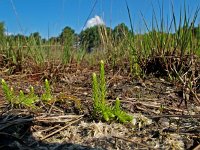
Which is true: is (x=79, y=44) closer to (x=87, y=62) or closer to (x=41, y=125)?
(x=87, y=62)

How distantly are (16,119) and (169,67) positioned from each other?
5.61 feet

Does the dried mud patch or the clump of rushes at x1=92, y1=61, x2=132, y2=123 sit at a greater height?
the clump of rushes at x1=92, y1=61, x2=132, y2=123

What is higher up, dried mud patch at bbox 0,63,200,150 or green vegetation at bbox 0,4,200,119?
green vegetation at bbox 0,4,200,119

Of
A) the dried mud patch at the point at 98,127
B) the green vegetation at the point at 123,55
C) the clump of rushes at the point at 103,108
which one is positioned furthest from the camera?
the green vegetation at the point at 123,55

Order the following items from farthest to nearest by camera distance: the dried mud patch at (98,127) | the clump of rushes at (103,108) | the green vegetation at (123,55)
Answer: the green vegetation at (123,55)
the clump of rushes at (103,108)
the dried mud patch at (98,127)

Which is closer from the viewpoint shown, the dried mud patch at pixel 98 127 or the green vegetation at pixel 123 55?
the dried mud patch at pixel 98 127

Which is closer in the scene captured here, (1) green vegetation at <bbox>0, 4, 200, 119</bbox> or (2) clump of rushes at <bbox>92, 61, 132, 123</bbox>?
(2) clump of rushes at <bbox>92, 61, 132, 123</bbox>

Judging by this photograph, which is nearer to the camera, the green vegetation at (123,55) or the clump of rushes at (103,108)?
the clump of rushes at (103,108)

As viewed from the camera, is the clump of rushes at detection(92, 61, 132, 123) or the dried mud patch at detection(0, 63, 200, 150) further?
the clump of rushes at detection(92, 61, 132, 123)

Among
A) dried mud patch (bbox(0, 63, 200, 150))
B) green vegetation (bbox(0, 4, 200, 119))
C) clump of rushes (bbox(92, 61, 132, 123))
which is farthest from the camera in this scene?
green vegetation (bbox(0, 4, 200, 119))

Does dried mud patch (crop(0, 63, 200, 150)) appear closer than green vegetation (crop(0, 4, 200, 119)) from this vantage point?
Yes

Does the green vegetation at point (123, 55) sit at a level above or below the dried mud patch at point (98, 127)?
above

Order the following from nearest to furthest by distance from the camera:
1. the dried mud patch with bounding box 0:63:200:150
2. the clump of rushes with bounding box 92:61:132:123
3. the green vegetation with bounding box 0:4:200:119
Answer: the dried mud patch with bounding box 0:63:200:150
the clump of rushes with bounding box 92:61:132:123
the green vegetation with bounding box 0:4:200:119

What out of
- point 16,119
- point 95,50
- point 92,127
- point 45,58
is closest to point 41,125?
point 16,119
